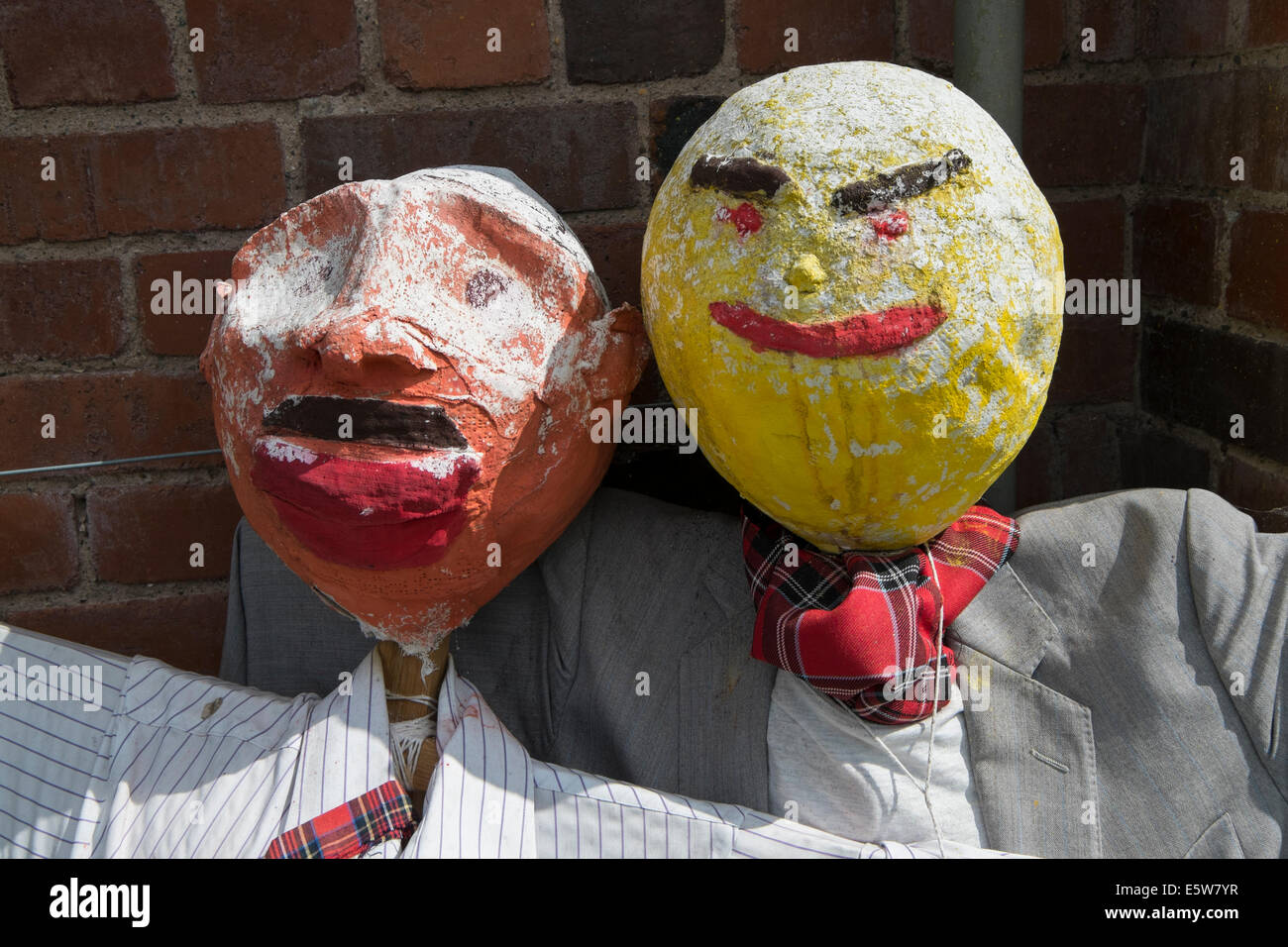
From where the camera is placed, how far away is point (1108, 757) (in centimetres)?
Result: 102

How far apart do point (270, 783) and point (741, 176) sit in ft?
2.31

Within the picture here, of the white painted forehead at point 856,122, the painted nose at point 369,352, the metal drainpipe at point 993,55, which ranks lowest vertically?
the painted nose at point 369,352

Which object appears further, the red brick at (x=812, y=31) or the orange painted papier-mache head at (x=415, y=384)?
the red brick at (x=812, y=31)

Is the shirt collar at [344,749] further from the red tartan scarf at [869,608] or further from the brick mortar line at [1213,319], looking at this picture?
the brick mortar line at [1213,319]

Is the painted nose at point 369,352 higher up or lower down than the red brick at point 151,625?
higher up

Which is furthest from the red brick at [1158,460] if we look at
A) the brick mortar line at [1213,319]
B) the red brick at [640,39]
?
the red brick at [640,39]

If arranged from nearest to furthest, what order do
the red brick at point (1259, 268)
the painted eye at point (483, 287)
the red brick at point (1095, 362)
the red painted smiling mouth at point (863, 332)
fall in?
the red painted smiling mouth at point (863, 332) → the painted eye at point (483, 287) → the red brick at point (1259, 268) → the red brick at point (1095, 362)

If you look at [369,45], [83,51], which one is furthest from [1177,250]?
[83,51]

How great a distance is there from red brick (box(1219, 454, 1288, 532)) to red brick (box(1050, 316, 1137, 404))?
0.19m

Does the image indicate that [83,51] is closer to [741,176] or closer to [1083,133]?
[741,176]

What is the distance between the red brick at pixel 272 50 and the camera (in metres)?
1.21

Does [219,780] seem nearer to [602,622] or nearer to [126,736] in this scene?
[126,736]

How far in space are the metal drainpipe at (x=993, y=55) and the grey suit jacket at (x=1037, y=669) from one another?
1.43 ft

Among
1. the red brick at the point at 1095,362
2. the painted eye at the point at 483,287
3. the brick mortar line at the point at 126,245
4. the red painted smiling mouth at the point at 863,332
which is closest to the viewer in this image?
the red painted smiling mouth at the point at 863,332
